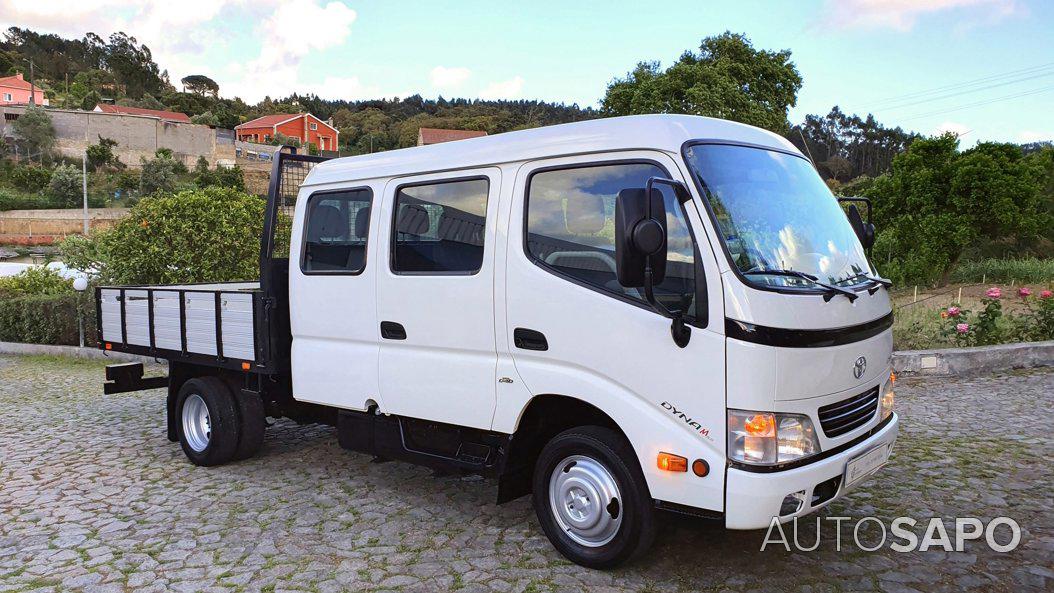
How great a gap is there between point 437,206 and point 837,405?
2620mm

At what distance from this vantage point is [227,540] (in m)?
4.78

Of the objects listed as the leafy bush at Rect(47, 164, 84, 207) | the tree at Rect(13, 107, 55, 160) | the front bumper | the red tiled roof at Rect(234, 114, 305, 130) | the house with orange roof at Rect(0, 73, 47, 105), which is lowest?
the front bumper

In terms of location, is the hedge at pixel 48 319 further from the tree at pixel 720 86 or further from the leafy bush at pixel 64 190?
the leafy bush at pixel 64 190

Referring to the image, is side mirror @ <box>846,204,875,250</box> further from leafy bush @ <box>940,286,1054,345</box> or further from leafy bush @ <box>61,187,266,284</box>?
leafy bush @ <box>61,187,266,284</box>

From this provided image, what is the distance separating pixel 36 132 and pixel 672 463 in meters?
98.6

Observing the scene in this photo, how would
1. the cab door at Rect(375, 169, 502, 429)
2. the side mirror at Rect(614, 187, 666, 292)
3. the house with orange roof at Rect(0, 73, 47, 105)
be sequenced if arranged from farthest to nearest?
the house with orange roof at Rect(0, 73, 47, 105)
the cab door at Rect(375, 169, 502, 429)
the side mirror at Rect(614, 187, 666, 292)

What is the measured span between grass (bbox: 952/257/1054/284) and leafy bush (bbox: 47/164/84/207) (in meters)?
73.7

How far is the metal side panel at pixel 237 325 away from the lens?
19.2 feet

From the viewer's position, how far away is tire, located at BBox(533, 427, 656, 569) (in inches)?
153

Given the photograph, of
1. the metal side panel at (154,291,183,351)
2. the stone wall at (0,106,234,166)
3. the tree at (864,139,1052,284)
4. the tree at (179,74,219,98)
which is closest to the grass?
the tree at (864,139,1052,284)

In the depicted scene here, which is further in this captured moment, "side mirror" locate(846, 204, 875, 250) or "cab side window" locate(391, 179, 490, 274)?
"side mirror" locate(846, 204, 875, 250)

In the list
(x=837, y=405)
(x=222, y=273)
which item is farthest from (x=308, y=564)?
(x=222, y=273)

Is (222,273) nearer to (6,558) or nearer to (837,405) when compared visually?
(6,558)

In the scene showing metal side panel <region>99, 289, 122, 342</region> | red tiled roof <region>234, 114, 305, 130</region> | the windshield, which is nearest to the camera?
the windshield
